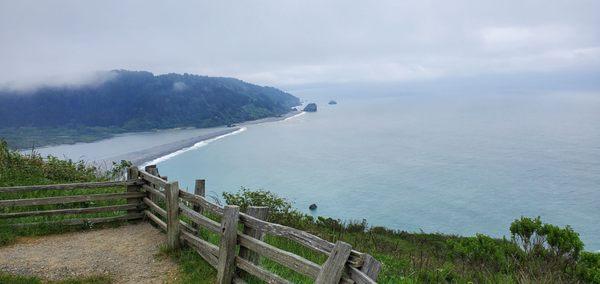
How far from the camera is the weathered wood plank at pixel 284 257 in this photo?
5.87 meters

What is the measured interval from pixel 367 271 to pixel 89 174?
17.1 meters

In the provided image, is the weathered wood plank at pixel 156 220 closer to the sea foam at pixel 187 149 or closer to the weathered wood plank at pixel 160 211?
the weathered wood plank at pixel 160 211

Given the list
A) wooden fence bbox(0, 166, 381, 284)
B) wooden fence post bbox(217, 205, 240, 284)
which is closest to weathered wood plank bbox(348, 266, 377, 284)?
wooden fence bbox(0, 166, 381, 284)

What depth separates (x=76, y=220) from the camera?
11.8m

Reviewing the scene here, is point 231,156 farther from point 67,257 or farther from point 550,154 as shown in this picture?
point 67,257

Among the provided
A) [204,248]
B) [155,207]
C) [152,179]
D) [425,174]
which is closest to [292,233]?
[204,248]

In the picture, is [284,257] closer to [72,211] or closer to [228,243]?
[228,243]

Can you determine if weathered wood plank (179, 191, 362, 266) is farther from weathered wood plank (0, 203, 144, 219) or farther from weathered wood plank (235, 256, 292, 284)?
weathered wood plank (0, 203, 144, 219)

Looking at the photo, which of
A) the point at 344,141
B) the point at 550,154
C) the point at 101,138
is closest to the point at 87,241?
the point at 550,154

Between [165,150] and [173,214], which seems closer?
[173,214]

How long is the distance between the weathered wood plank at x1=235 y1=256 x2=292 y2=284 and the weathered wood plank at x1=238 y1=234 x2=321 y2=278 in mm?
252

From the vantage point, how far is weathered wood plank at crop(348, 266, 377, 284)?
5.00 m

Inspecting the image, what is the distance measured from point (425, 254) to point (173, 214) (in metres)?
9.13

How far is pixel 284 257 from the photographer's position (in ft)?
20.8
